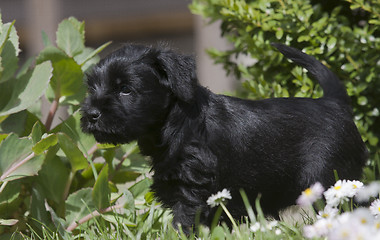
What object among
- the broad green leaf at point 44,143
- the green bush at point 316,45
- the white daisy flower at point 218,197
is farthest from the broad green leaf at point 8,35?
the white daisy flower at point 218,197

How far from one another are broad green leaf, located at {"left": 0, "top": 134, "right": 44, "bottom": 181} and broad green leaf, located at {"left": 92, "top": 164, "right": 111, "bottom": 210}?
302mm

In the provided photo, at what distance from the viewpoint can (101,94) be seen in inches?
97.5

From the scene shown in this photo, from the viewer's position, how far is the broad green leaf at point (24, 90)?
2834 mm

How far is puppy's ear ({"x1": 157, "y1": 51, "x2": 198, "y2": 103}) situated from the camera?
245 cm

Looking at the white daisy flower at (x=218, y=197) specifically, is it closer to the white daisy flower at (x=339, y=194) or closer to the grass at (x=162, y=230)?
the grass at (x=162, y=230)

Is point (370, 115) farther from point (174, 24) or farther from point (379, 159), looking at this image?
point (174, 24)

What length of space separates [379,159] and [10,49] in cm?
232

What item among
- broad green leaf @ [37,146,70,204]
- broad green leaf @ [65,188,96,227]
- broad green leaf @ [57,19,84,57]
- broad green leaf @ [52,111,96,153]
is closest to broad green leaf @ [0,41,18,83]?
broad green leaf @ [57,19,84,57]

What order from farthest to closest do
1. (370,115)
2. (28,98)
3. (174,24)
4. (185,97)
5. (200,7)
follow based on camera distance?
(174,24), (200,7), (370,115), (28,98), (185,97)

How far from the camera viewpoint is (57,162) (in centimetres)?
297

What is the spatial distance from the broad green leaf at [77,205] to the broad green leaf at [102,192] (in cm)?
13

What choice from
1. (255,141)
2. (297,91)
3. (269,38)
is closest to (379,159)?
(297,91)

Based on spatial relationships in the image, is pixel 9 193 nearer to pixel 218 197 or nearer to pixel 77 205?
pixel 77 205

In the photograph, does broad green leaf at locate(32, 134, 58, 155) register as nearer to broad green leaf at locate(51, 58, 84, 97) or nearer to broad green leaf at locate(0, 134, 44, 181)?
broad green leaf at locate(0, 134, 44, 181)
